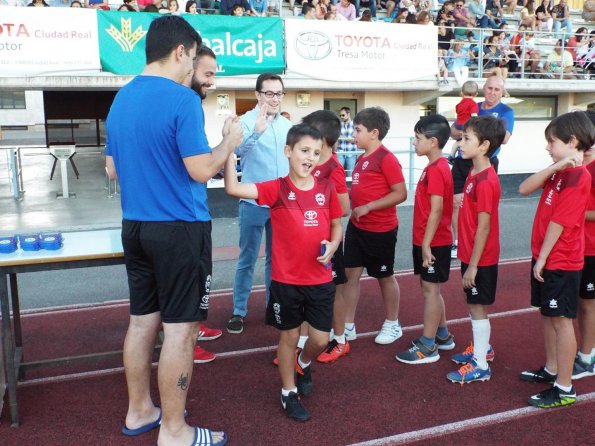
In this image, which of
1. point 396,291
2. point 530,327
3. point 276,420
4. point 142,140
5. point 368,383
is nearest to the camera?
point 142,140

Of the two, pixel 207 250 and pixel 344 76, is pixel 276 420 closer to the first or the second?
pixel 207 250

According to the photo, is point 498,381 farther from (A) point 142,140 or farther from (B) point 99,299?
(B) point 99,299

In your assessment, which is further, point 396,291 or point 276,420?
point 396,291

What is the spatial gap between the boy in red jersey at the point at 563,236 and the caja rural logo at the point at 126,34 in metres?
8.85

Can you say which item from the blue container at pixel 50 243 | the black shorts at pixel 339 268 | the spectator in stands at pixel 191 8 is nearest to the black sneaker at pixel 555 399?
the black shorts at pixel 339 268

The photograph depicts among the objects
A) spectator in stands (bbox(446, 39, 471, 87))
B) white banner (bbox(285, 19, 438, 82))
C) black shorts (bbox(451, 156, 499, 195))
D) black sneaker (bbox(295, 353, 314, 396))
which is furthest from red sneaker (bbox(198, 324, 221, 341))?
spectator in stands (bbox(446, 39, 471, 87))

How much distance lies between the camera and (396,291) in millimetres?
4445

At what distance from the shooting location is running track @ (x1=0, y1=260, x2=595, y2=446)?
3.15 m

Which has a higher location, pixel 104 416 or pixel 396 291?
pixel 396 291

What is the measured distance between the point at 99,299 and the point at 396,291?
3172mm

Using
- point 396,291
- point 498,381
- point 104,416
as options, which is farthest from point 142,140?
point 498,381

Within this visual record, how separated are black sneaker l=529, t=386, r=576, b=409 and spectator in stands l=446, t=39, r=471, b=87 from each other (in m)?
11.5

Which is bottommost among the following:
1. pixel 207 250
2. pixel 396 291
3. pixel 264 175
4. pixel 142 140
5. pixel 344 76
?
pixel 396 291

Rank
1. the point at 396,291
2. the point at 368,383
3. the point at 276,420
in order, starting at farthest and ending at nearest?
the point at 396,291, the point at 368,383, the point at 276,420
